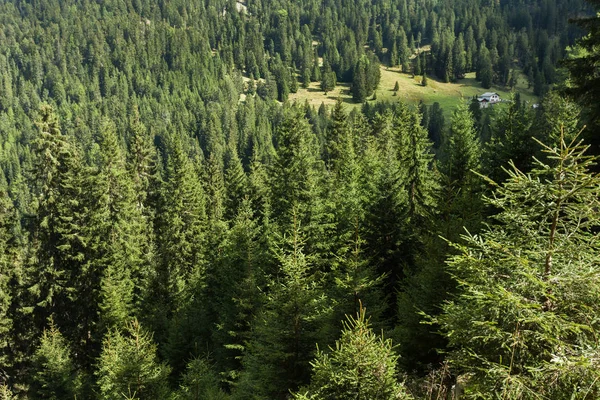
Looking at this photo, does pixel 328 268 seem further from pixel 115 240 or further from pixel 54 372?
pixel 115 240

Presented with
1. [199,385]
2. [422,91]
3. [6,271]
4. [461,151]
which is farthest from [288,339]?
[422,91]

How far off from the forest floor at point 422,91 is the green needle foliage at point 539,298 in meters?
141

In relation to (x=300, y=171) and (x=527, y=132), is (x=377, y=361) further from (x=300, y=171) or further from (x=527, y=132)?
(x=300, y=171)

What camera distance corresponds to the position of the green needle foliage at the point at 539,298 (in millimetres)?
5773

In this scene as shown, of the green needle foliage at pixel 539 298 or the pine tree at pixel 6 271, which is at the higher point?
the green needle foliage at pixel 539 298

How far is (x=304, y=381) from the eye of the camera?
48.1 ft

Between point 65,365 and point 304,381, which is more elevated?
point 304,381

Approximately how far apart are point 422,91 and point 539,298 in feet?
543

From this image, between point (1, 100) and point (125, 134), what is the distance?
76.4 m

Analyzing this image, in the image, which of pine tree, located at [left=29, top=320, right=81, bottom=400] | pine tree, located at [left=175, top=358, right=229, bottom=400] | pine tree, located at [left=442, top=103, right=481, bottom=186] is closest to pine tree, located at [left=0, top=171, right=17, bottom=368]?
pine tree, located at [left=29, top=320, right=81, bottom=400]

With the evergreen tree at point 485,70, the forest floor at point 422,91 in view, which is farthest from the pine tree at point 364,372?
the evergreen tree at point 485,70

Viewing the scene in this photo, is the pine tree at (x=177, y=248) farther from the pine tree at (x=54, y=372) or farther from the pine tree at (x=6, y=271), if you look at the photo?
the pine tree at (x=6, y=271)

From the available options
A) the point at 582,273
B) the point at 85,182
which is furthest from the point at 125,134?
the point at 582,273

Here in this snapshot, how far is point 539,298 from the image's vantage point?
6496 millimetres
